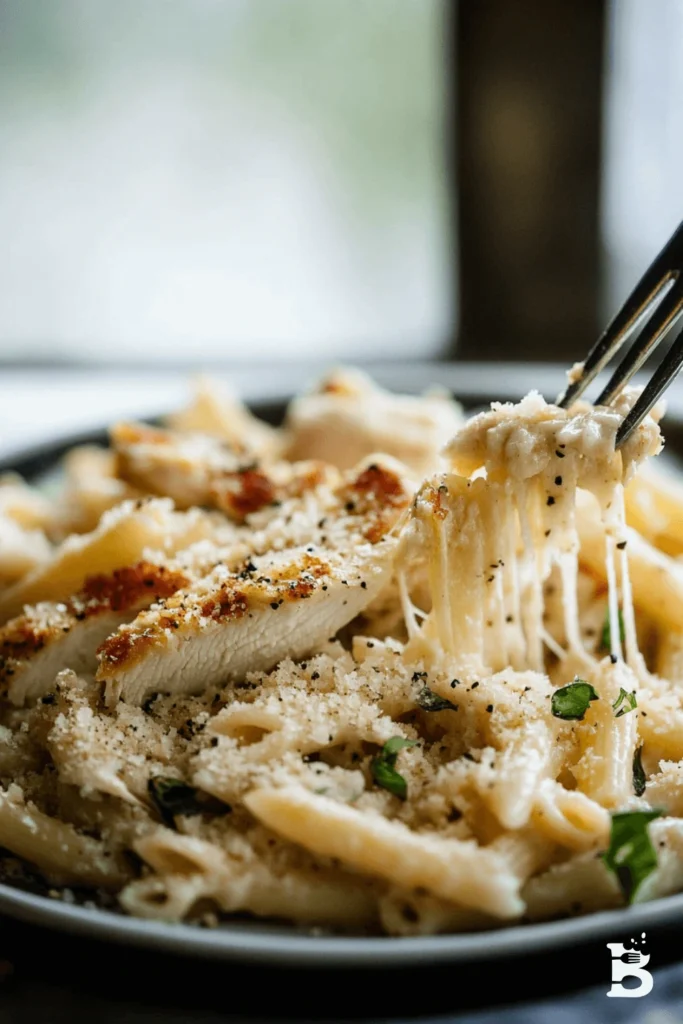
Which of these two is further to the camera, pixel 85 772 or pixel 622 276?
pixel 622 276

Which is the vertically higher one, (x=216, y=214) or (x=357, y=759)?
(x=216, y=214)

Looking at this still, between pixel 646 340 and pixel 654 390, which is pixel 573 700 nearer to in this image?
pixel 654 390

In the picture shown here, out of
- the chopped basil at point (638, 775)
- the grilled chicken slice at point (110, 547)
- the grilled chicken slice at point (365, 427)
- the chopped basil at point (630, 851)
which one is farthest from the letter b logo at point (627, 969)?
the grilled chicken slice at point (365, 427)

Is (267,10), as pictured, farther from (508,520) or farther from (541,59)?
(508,520)

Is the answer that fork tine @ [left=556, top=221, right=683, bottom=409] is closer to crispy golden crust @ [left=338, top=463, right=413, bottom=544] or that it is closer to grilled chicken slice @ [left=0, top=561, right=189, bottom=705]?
crispy golden crust @ [left=338, top=463, right=413, bottom=544]

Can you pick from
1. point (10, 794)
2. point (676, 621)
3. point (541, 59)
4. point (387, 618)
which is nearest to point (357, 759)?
point (387, 618)

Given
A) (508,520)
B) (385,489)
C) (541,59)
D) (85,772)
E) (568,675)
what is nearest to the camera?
(85,772)
